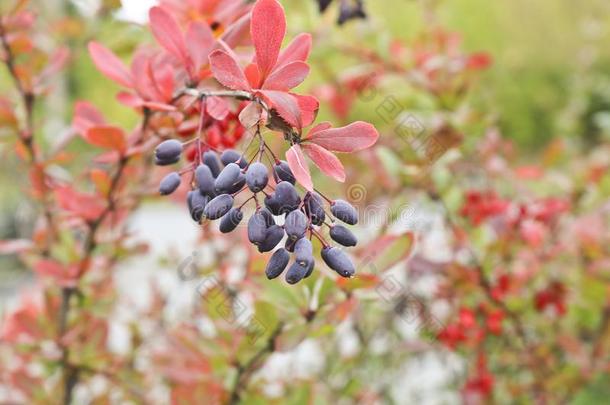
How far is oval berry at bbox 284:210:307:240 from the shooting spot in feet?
1.36

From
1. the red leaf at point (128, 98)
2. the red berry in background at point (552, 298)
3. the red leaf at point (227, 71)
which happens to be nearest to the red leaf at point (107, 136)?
the red leaf at point (128, 98)

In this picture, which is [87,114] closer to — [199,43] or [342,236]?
[199,43]

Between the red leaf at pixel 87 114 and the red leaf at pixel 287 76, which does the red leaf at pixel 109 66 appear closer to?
the red leaf at pixel 87 114

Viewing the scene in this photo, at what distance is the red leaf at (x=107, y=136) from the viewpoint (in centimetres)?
63

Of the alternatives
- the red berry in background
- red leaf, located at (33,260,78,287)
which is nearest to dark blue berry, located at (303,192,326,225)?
red leaf, located at (33,260,78,287)

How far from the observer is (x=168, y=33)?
542mm

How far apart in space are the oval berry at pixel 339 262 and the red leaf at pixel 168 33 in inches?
8.3

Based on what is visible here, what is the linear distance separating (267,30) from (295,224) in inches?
5.0

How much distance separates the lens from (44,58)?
0.90m

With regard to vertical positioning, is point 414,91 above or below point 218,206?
below

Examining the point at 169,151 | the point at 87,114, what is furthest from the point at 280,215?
the point at 87,114

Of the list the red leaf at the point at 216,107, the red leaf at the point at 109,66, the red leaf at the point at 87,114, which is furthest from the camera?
the red leaf at the point at 87,114

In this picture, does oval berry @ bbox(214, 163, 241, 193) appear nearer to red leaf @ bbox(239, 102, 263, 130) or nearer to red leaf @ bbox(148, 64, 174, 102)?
red leaf @ bbox(239, 102, 263, 130)

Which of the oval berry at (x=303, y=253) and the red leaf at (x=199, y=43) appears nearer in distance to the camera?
the oval berry at (x=303, y=253)
